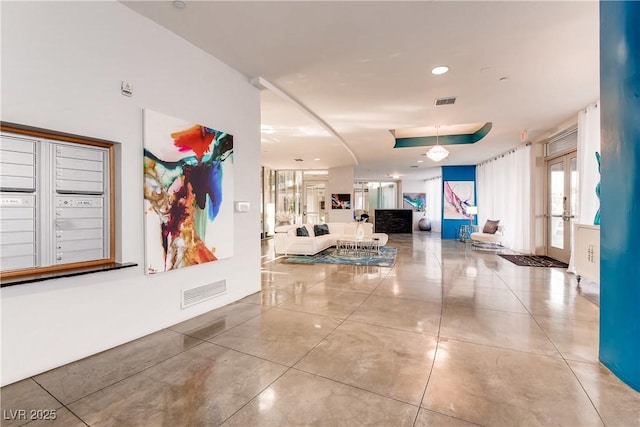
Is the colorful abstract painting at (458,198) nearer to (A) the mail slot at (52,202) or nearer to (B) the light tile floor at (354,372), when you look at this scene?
(B) the light tile floor at (354,372)

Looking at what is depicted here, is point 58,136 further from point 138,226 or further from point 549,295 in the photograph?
point 549,295

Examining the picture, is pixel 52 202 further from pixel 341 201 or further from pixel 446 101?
pixel 341 201

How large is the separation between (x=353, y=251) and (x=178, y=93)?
5949 mm

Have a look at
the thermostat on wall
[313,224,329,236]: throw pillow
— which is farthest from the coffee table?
the thermostat on wall

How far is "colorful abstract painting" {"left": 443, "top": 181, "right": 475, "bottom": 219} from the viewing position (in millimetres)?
11297

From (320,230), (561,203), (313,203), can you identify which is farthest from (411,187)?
(561,203)

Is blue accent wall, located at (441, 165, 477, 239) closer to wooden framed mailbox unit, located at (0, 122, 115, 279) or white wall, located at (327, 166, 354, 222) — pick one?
white wall, located at (327, 166, 354, 222)

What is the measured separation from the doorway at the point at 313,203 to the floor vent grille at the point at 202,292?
32.3 ft

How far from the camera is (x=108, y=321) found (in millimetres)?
2383

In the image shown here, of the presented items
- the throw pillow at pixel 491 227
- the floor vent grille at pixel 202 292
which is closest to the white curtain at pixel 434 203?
the throw pillow at pixel 491 227

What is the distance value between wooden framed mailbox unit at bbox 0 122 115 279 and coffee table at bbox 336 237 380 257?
18.1 feet

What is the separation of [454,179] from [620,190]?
10.1 meters

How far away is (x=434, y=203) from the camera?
14.6 metres

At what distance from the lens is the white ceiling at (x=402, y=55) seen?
8.46 ft
